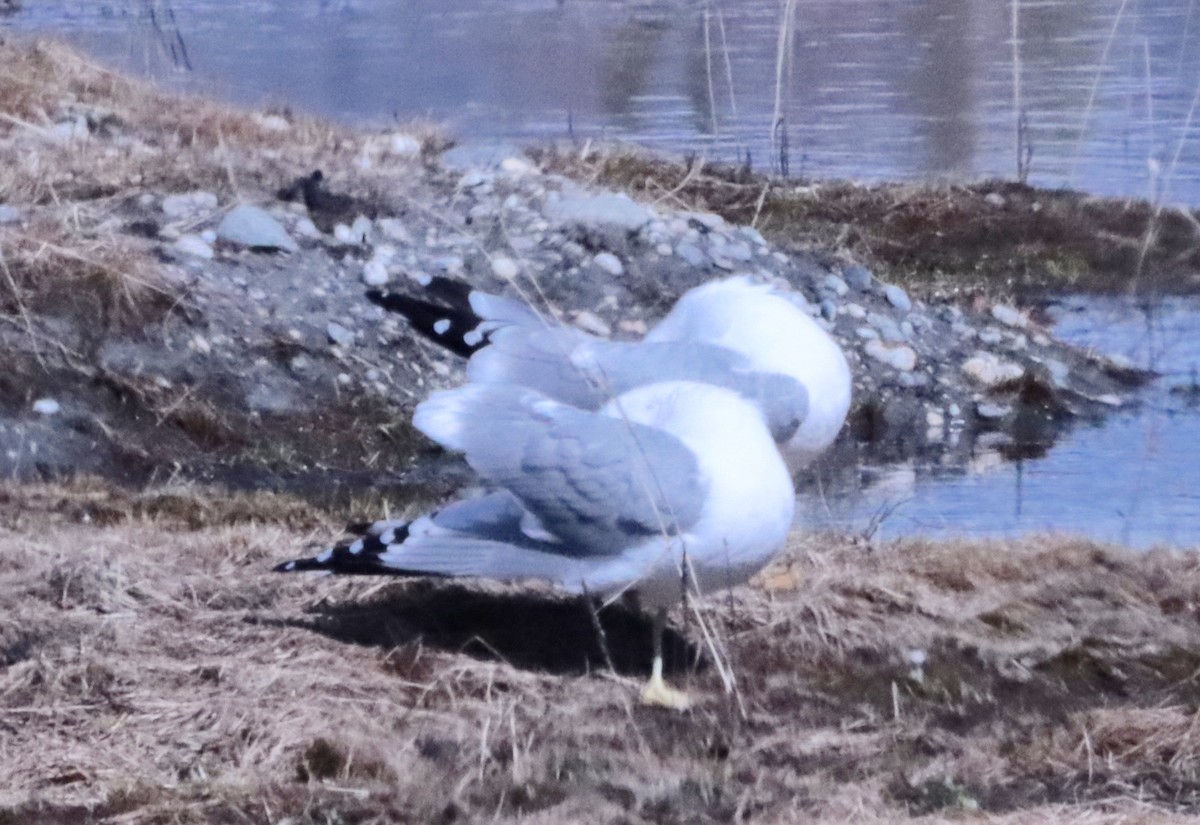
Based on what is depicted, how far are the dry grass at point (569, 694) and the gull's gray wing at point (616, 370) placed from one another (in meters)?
0.46

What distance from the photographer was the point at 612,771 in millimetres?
3303

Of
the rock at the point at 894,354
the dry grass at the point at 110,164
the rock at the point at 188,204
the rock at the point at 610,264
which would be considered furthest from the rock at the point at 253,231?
the rock at the point at 894,354

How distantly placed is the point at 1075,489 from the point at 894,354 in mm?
1363

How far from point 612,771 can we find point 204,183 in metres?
4.86

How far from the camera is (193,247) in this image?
6.88 metres

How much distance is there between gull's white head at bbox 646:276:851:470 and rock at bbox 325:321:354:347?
8.46 ft

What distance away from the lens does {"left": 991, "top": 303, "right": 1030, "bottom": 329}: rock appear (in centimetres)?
776

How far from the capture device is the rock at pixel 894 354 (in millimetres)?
7133

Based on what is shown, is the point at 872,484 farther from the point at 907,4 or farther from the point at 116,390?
the point at 907,4

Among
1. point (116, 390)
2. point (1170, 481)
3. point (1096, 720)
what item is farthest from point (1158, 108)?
point (1096, 720)

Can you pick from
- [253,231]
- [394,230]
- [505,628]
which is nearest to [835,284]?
[394,230]

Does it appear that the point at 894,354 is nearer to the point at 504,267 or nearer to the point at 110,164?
the point at 504,267

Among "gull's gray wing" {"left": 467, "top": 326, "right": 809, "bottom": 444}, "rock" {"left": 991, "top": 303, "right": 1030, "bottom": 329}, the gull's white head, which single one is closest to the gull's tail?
"gull's gray wing" {"left": 467, "top": 326, "right": 809, "bottom": 444}

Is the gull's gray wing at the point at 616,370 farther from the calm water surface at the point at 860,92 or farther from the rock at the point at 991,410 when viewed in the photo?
A: the rock at the point at 991,410
